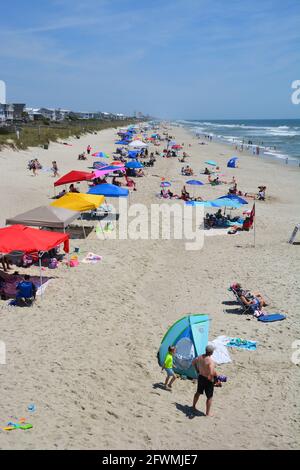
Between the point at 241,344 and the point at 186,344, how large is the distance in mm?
1671

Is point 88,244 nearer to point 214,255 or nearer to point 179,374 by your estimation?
point 214,255

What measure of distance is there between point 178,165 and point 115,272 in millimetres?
25221

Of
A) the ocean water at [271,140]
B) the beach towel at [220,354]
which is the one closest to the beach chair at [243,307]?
the beach towel at [220,354]

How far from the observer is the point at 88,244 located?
46.4ft

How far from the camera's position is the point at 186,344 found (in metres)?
7.41

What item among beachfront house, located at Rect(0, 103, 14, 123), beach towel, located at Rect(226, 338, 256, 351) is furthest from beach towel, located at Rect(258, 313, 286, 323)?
beachfront house, located at Rect(0, 103, 14, 123)

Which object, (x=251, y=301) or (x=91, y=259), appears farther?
(x=91, y=259)

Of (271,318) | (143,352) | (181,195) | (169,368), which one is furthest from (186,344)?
(181,195)

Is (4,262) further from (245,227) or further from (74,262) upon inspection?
(245,227)

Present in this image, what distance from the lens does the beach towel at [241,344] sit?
27.8ft

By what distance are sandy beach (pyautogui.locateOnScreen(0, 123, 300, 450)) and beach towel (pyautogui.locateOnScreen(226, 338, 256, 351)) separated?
134mm

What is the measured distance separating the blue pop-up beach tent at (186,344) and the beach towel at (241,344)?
1190 mm

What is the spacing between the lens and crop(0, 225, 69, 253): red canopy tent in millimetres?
9609
